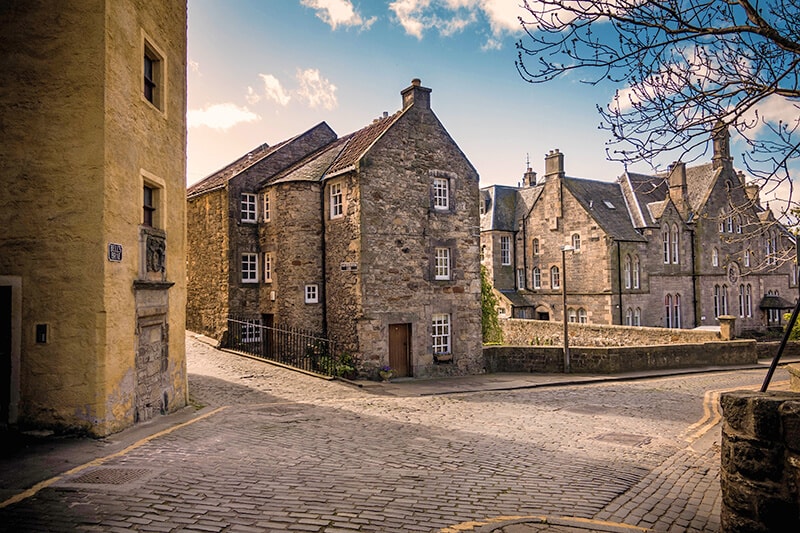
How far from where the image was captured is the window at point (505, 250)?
44941mm

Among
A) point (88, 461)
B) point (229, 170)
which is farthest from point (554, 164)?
point (88, 461)

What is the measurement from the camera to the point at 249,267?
25.0 m

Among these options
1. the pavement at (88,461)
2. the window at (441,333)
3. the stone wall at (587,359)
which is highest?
the window at (441,333)

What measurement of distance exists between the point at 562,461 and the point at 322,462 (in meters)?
3.88

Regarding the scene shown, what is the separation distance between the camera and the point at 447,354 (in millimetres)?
21391

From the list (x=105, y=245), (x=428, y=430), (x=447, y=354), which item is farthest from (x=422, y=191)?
(x=105, y=245)

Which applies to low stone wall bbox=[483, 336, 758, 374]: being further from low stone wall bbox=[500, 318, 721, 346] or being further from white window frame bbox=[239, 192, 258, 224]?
white window frame bbox=[239, 192, 258, 224]

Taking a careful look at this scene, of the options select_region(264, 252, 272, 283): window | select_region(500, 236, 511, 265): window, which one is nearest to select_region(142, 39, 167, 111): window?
select_region(264, 252, 272, 283): window

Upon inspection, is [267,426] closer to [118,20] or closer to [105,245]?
[105,245]

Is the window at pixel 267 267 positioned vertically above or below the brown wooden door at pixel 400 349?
above

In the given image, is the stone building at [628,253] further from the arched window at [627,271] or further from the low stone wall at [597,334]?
the low stone wall at [597,334]

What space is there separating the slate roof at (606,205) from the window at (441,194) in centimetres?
2020

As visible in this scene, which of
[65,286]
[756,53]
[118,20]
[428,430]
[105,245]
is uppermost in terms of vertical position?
[118,20]

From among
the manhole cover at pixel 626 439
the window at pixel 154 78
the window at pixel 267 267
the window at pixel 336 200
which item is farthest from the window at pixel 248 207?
the manhole cover at pixel 626 439
